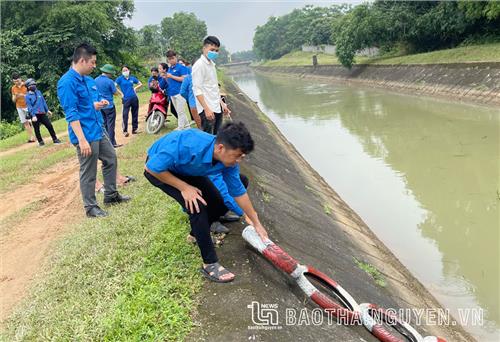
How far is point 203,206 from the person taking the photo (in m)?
3.45

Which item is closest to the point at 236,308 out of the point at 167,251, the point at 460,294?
the point at 167,251

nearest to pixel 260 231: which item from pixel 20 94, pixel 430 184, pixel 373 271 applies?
pixel 373 271

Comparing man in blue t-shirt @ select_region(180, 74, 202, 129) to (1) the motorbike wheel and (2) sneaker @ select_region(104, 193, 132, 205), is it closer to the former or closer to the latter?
(2) sneaker @ select_region(104, 193, 132, 205)

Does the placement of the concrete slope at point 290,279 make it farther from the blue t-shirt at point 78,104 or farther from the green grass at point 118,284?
the blue t-shirt at point 78,104

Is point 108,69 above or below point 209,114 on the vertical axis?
above

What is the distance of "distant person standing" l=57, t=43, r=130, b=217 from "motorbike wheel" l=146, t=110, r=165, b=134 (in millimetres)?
4848

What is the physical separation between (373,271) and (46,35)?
22.1m

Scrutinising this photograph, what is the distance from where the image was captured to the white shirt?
6.11 meters

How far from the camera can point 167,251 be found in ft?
13.5

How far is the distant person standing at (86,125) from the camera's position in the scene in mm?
5059

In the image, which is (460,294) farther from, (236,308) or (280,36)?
(280,36)

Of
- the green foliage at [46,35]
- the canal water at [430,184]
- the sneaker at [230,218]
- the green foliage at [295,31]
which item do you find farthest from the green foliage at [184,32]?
the sneaker at [230,218]

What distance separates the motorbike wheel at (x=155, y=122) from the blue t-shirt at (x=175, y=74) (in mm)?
1469

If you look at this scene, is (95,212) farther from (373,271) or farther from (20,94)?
(20,94)
